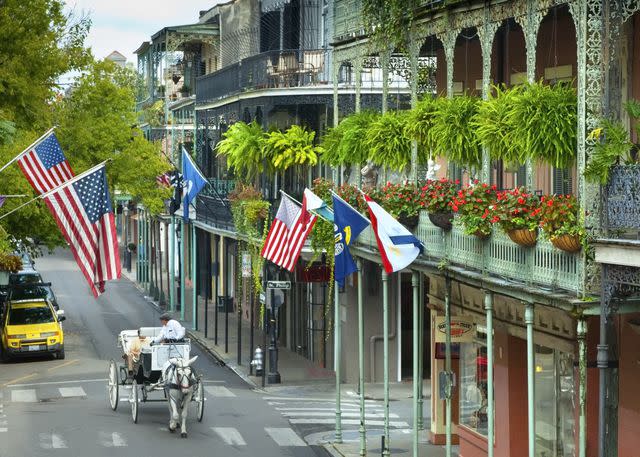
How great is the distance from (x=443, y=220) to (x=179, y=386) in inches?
296

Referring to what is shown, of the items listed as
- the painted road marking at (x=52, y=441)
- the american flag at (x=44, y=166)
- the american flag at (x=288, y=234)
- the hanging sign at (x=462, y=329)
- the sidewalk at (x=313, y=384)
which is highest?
the american flag at (x=44, y=166)

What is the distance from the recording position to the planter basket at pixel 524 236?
736 inches

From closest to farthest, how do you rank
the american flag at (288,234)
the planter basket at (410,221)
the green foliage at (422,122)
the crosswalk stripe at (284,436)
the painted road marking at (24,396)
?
the green foliage at (422,122) < the planter basket at (410,221) < the crosswalk stripe at (284,436) < the american flag at (288,234) < the painted road marking at (24,396)

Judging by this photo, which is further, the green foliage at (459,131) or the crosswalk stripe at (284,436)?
the crosswalk stripe at (284,436)

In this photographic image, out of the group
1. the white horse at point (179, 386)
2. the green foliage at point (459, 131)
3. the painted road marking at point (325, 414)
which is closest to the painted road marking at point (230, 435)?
the white horse at point (179, 386)

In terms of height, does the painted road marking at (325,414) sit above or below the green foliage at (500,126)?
below

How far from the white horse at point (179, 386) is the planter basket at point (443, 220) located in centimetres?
691

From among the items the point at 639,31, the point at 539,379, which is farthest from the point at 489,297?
the point at 639,31

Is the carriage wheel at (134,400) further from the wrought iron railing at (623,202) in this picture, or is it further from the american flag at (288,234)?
the wrought iron railing at (623,202)

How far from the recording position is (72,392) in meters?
35.9

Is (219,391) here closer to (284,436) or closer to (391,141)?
(284,436)

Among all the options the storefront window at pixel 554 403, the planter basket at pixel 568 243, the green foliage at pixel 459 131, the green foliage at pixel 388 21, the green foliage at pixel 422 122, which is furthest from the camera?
the green foliage at pixel 388 21

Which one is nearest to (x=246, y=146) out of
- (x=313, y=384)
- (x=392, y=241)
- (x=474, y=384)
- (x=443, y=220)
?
(x=313, y=384)

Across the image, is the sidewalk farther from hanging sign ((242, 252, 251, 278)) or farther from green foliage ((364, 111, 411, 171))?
green foliage ((364, 111, 411, 171))
